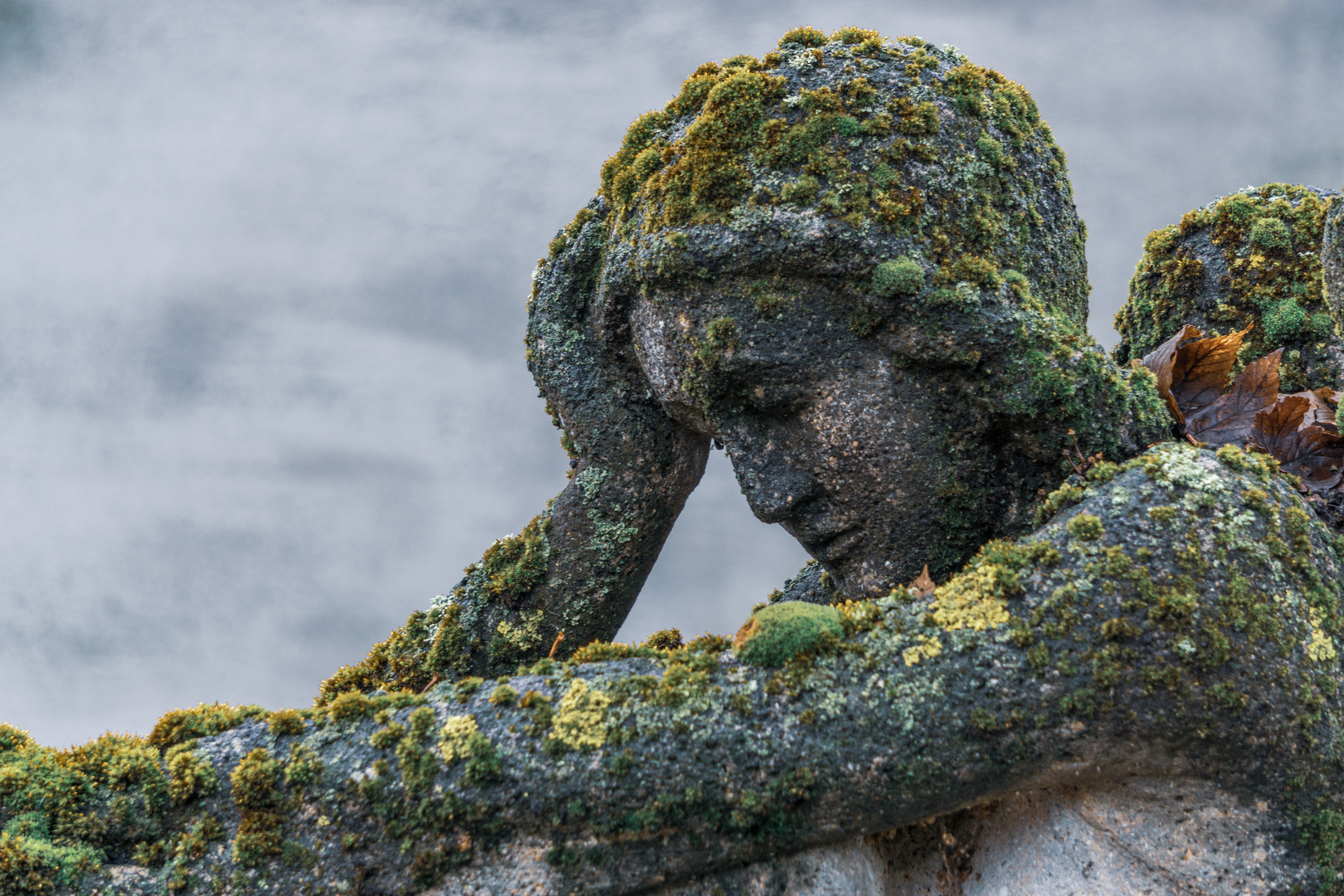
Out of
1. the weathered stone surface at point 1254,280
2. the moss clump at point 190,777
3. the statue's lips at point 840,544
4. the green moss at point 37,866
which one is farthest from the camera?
the weathered stone surface at point 1254,280

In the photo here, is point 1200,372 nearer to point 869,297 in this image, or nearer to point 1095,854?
point 869,297

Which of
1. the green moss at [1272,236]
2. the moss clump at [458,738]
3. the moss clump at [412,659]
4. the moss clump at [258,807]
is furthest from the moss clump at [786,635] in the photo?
the green moss at [1272,236]

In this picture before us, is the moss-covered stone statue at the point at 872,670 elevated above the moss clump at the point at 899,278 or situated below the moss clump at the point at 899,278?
below

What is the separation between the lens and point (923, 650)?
3393mm

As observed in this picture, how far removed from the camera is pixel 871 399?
13.5 feet

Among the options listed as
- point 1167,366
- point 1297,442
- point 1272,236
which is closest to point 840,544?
point 1167,366

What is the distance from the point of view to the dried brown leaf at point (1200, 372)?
440cm

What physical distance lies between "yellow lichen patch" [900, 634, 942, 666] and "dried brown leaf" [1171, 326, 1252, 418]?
5.91 feet

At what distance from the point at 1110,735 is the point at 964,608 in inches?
23.1

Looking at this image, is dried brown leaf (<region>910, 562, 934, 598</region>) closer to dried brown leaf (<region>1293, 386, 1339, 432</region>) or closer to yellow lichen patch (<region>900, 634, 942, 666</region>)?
yellow lichen patch (<region>900, 634, 942, 666</region>)

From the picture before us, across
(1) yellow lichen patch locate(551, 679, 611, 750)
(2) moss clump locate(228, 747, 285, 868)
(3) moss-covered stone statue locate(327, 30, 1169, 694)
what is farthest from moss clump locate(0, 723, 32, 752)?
(3) moss-covered stone statue locate(327, 30, 1169, 694)

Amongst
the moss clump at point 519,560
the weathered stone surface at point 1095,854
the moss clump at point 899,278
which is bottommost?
the weathered stone surface at point 1095,854

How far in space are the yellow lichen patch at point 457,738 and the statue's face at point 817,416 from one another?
5.11 ft

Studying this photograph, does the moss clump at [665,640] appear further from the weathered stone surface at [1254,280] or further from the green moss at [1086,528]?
the weathered stone surface at [1254,280]
